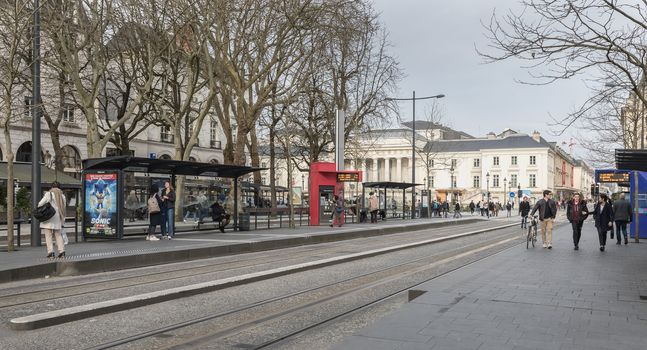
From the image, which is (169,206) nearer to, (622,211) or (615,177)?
(622,211)

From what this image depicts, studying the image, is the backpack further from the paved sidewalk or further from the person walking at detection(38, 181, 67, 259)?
the paved sidewalk

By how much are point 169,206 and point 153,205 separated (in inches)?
30.0

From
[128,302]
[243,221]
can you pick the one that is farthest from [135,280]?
[243,221]

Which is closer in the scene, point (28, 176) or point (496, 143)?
point (28, 176)

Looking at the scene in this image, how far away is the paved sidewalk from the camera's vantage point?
19.5ft

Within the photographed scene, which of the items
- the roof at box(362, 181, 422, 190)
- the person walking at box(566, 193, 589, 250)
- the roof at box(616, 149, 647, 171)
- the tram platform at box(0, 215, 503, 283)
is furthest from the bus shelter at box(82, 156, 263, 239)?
the roof at box(362, 181, 422, 190)

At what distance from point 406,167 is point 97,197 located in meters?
106

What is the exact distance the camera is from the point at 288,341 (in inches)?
255

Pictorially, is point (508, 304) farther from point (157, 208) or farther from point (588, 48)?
point (157, 208)

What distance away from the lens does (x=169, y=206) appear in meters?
18.5

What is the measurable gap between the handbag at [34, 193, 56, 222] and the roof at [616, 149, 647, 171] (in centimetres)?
1124

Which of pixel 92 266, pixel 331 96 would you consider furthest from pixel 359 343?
pixel 331 96

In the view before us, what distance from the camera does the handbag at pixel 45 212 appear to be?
12.7 m

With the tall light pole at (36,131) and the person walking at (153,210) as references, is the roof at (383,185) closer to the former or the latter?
the person walking at (153,210)
